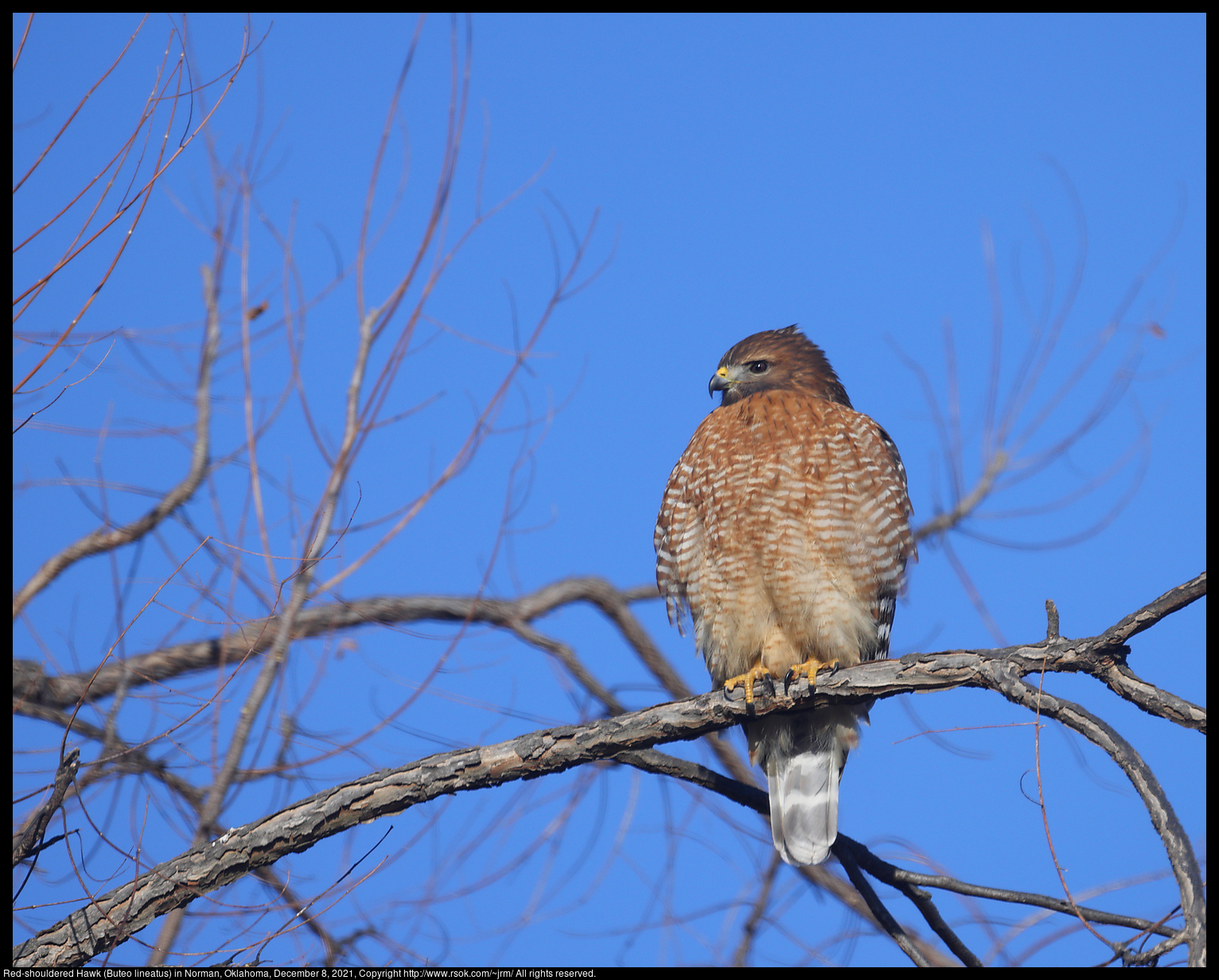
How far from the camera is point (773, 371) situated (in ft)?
17.0

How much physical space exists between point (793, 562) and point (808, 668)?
0.46 meters

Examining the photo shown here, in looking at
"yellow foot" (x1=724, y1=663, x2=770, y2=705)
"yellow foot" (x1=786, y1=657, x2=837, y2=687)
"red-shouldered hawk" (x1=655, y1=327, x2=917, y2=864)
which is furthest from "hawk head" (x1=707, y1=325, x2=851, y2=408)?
"yellow foot" (x1=724, y1=663, x2=770, y2=705)

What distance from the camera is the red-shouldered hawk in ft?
14.4

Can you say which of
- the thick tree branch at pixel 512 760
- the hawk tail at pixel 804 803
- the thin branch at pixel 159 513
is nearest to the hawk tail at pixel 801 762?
the hawk tail at pixel 804 803

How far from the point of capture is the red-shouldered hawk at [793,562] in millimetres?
4402

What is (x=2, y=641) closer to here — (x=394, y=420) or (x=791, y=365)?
(x=394, y=420)

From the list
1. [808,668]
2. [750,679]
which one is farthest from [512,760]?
[808,668]

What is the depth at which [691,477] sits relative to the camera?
186 inches

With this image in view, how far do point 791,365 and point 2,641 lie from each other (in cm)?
366

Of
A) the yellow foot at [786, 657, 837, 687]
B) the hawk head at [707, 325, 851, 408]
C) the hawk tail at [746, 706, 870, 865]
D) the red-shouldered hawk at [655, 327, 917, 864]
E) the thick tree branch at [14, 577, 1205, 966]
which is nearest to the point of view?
the thick tree branch at [14, 577, 1205, 966]

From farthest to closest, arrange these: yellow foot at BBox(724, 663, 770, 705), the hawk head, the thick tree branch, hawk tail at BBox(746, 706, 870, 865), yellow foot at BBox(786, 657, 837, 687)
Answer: the hawk head
hawk tail at BBox(746, 706, 870, 865)
yellow foot at BBox(786, 657, 837, 687)
yellow foot at BBox(724, 663, 770, 705)
the thick tree branch

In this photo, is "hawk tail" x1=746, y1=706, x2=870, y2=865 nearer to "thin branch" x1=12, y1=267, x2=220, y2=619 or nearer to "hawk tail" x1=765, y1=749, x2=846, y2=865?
"hawk tail" x1=765, y1=749, x2=846, y2=865

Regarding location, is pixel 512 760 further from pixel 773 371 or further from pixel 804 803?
pixel 773 371

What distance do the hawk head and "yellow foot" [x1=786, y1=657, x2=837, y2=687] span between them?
1347 mm
